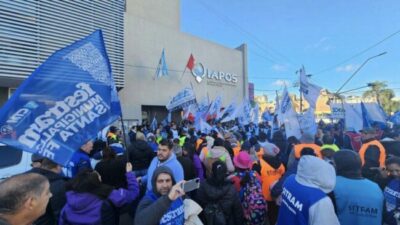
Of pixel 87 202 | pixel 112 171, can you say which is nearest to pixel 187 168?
pixel 112 171

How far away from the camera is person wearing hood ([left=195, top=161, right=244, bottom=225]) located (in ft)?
11.6

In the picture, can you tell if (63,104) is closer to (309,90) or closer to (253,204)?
(253,204)

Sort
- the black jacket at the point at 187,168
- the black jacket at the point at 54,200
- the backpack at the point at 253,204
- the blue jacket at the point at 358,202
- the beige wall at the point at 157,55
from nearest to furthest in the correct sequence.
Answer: the blue jacket at the point at 358,202 → the black jacket at the point at 54,200 → the backpack at the point at 253,204 → the black jacket at the point at 187,168 → the beige wall at the point at 157,55

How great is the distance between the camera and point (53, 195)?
312cm

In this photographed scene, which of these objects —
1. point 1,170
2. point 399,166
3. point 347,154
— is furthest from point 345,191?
point 1,170

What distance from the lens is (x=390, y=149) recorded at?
18.9ft

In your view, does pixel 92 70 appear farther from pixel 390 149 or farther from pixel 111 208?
pixel 390 149

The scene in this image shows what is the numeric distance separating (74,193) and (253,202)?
2.16 meters

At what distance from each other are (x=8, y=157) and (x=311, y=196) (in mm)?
5761

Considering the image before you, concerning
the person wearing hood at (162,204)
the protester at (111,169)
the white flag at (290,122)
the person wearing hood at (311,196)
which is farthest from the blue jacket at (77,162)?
the white flag at (290,122)

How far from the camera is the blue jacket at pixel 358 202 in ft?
8.71

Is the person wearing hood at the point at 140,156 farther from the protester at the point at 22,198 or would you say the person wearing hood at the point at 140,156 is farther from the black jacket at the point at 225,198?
the protester at the point at 22,198

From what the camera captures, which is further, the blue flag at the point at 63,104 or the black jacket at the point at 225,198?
the black jacket at the point at 225,198

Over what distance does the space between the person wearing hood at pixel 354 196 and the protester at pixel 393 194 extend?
32cm
